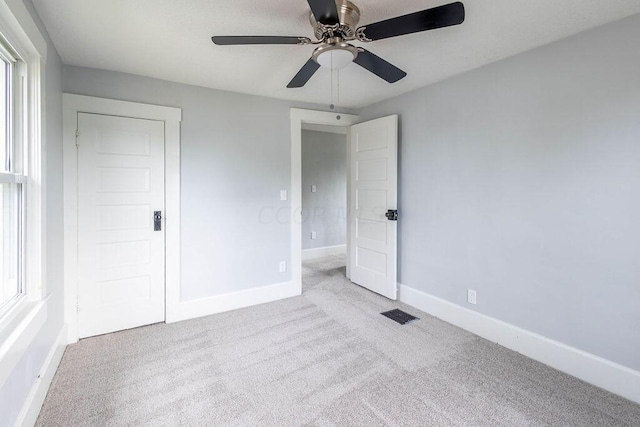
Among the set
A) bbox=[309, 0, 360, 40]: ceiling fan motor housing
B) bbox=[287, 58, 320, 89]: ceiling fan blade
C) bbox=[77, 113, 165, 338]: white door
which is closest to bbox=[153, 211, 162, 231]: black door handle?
bbox=[77, 113, 165, 338]: white door

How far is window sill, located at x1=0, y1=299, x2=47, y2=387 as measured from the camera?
49.0 inches

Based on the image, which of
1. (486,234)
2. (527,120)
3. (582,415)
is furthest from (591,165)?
(582,415)

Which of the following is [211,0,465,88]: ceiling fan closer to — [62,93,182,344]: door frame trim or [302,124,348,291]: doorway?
[62,93,182,344]: door frame trim

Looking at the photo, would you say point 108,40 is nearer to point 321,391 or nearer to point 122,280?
point 122,280

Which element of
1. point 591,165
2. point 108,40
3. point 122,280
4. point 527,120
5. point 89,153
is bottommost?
point 122,280

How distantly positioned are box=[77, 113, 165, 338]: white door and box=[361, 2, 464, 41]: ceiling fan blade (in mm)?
2189

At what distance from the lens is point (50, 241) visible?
6.79 ft

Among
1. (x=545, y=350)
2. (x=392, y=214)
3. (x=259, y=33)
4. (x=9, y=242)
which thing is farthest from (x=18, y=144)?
(x=545, y=350)

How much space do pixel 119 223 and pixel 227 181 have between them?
1.03 metres

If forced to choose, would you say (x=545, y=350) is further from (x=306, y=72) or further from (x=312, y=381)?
(x=306, y=72)

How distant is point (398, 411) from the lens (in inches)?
66.8

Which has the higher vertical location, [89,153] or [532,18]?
[532,18]

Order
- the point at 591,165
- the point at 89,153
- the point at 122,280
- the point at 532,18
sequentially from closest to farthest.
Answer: the point at 532,18, the point at 591,165, the point at 89,153, the point at 122,280

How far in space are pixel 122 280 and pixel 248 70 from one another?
85.9 inches
